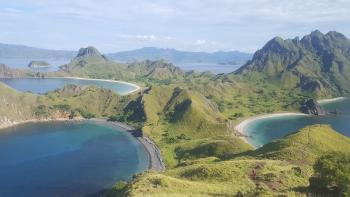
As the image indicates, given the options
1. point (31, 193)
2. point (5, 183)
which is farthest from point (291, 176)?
point (5, 183)

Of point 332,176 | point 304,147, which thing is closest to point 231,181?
point 332,176

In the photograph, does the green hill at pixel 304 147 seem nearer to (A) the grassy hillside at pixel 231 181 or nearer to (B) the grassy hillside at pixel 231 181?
(A) the grassy hillside at pixel 231 181

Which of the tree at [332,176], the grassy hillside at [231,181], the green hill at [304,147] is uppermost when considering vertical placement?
the tree at [332,176]

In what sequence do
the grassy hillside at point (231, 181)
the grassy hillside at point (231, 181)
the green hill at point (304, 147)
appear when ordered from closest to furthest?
the grassy hillside at point (231, 181) < the grassy hillside at point (231, 181) < the green hill at point (304, 147)

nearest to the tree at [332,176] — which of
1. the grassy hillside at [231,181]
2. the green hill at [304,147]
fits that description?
the grassy hillside at [231,181]

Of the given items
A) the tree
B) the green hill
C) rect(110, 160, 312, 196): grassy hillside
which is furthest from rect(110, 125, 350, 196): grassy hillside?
the green hill

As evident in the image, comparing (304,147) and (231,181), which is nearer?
(231,181)

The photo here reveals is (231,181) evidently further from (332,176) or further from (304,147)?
(304,147)

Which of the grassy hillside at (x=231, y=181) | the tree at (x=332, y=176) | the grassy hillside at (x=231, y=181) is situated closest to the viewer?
the tree at (x=332, y=176)

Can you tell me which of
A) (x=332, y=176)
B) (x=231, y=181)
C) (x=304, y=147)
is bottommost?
(x=304, y=147)
